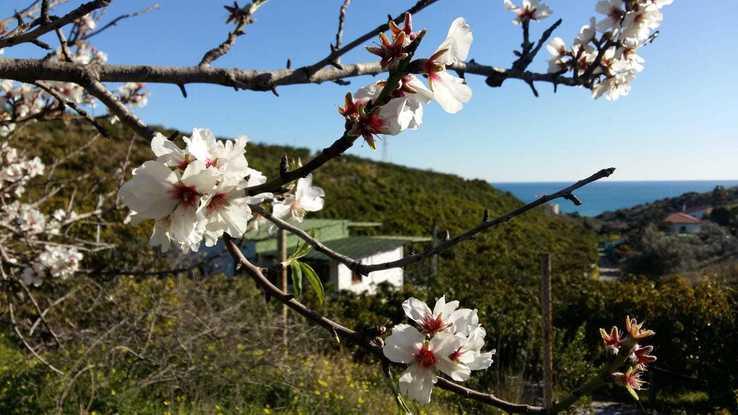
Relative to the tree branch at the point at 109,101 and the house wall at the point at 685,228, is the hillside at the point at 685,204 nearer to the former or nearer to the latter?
the house wall at the point at 685,228

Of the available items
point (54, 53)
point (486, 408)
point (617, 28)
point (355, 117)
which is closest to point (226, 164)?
point (355, 117)

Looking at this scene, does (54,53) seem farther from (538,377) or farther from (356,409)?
(538,377)

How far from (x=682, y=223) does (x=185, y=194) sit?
73.4ft

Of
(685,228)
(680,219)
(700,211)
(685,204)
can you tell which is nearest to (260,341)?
(685,228)

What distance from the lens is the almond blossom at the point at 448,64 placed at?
667mm

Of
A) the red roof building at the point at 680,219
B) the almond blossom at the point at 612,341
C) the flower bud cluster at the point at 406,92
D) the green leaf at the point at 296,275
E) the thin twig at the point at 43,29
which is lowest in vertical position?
the red roof building at the point at 680,219

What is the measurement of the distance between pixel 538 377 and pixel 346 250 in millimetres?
5628

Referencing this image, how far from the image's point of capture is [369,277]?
10.2 m

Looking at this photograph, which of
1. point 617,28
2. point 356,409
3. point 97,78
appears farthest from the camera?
point 356,409

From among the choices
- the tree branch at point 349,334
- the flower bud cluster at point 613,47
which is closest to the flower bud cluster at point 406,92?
the tree branch at point 349,334

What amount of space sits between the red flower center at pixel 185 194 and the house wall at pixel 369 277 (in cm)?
809

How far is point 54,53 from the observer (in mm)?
1452

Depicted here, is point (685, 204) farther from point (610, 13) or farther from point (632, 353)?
point (632, 353)

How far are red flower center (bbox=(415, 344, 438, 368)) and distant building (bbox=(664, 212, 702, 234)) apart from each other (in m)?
20.1
